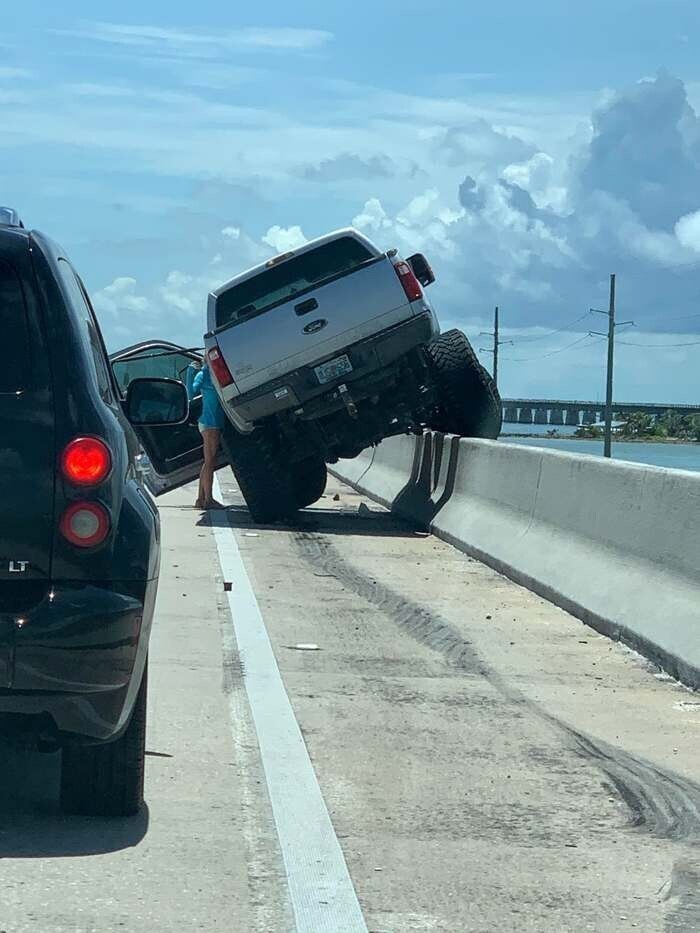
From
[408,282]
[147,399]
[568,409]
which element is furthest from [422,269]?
[568,409]

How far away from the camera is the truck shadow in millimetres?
5004

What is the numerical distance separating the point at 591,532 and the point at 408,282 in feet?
19.4

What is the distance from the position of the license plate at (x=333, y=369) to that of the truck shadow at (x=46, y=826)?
10.0 metres

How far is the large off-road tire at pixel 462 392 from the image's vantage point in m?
17.5

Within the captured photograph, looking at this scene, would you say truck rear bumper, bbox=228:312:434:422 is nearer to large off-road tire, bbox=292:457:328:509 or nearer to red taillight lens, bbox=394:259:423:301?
red taillight lens, bbox=394:259:423:301

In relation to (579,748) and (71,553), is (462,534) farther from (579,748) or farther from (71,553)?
(71,553)

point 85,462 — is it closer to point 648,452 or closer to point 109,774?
point 109,774

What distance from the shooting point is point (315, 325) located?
620 inches

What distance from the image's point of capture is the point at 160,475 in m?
17.5

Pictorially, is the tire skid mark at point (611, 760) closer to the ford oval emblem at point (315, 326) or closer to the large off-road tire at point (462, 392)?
the ford oval emblem at point (315, 326)

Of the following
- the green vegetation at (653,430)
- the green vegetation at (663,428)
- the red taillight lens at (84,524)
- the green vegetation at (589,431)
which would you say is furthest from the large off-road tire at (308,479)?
the green vegetation at (589,431)

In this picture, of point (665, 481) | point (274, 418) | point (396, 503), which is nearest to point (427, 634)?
point (665, 481)

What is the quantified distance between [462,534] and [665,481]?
564cm

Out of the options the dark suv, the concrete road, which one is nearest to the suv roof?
the dark suv
